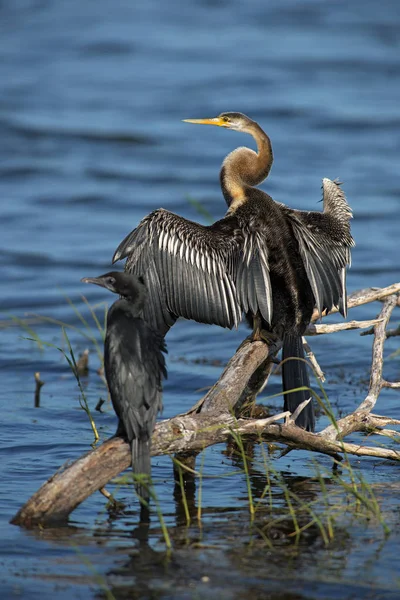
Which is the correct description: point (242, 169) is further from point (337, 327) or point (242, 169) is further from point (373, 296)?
point (337, 327)

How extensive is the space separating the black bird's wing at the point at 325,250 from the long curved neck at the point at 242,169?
0.45m

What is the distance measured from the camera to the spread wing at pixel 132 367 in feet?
14.9

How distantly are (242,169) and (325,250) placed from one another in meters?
0.98

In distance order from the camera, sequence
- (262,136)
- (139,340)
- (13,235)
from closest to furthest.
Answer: (139,340) → (262,136) → (13,235)

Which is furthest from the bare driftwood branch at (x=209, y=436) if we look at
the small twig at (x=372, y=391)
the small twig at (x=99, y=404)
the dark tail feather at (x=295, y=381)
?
the small twig at (x=99, y=404)

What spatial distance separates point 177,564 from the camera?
13.9ft

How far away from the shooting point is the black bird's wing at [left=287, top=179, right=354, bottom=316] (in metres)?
5.52

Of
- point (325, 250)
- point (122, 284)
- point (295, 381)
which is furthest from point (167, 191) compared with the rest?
point (122, 284)

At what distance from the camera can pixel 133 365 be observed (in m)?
4.57

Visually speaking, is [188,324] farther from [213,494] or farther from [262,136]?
[213,494]

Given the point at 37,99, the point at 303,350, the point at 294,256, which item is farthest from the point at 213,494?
the point at 37,99

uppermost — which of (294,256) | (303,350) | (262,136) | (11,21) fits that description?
(11,21)

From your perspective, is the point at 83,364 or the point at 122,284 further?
the point at 83,364

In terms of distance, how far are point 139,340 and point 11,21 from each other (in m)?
20.0
